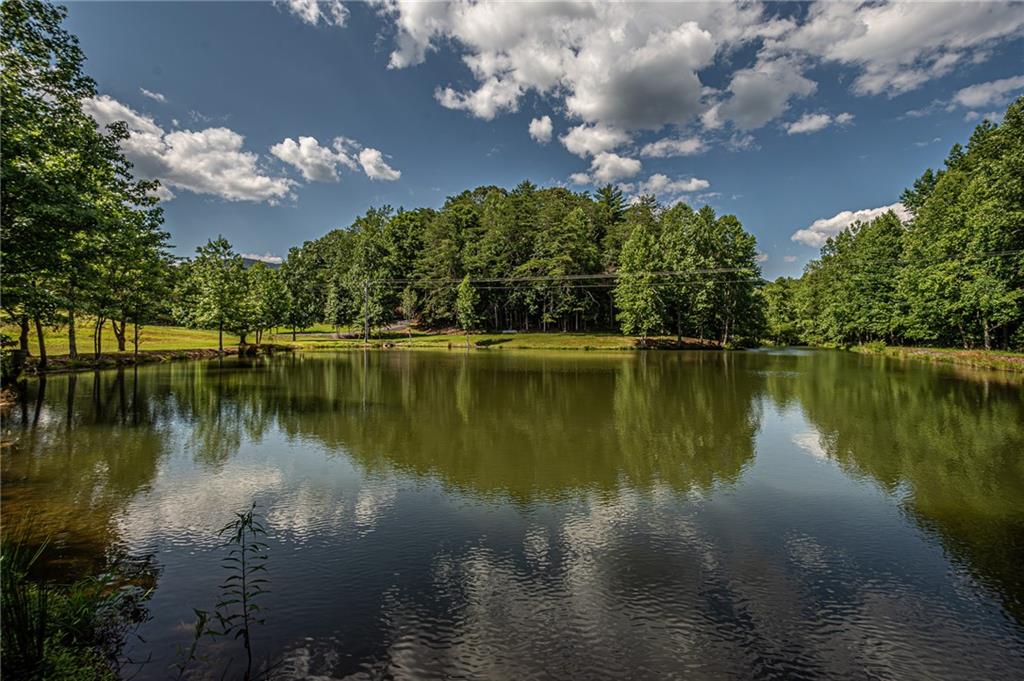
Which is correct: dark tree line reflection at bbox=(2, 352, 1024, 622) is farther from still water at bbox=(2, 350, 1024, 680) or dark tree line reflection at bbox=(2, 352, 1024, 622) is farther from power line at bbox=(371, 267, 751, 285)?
power line at bbox=(371, 267, 751, 285)

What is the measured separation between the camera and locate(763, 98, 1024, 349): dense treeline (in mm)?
40812

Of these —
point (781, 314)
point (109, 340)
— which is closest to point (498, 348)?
point (109, 340)

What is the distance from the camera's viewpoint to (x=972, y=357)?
4122cm

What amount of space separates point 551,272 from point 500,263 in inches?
Answer: 466

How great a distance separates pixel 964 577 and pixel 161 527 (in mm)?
13131

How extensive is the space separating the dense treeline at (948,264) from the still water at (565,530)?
30899mm

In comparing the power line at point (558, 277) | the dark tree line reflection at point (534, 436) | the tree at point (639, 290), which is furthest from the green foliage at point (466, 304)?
the dark tree line reflection at point (534, 436)

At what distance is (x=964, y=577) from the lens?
747cm

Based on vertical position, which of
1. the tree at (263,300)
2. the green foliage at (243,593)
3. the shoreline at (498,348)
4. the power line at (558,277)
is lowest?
the green foliage at (243,593)

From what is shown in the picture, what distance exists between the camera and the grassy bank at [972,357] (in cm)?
3597

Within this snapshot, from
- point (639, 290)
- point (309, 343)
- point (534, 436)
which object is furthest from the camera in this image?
point (309, 343)

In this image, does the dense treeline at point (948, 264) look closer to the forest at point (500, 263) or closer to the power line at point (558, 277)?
the forest at point (500, 263)

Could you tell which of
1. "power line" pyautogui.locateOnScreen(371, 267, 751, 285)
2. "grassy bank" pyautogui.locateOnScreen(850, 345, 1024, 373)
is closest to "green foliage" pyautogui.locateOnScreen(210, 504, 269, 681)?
"grassy bank" pyautogui.locateOnScreen(850, 345, 1024, 373)

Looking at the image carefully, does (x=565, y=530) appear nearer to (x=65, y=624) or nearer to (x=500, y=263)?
(x=65, y=624)
